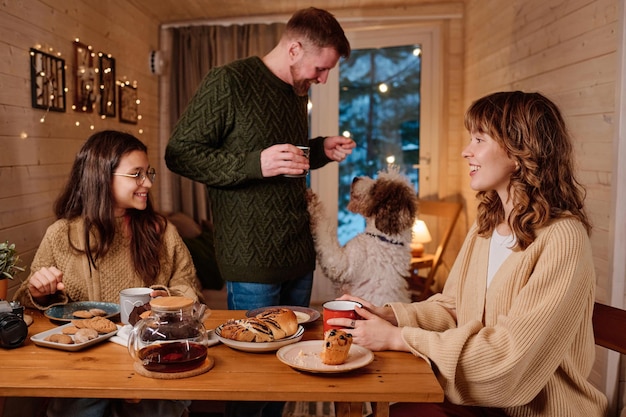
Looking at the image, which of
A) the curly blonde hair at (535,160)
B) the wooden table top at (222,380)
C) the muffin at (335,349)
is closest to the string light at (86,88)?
the wooden table top at (222,380)

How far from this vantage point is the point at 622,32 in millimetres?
2332

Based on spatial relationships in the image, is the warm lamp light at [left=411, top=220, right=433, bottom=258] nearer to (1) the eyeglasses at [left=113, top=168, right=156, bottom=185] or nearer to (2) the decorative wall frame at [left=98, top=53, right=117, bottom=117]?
(2) the decorative wall frame at [left=98, top=53, right=117, bottom=117]

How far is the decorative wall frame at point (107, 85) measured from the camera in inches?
160

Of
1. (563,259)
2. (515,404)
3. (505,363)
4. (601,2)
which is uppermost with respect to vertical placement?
(601,2)

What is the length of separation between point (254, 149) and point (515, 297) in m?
1.06

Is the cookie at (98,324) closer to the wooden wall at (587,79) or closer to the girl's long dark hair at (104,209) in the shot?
the girl's long dark hair at (104,209)

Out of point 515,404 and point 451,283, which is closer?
point 515,404

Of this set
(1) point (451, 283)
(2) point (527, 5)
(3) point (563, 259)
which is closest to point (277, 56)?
(1) point (451, 283)

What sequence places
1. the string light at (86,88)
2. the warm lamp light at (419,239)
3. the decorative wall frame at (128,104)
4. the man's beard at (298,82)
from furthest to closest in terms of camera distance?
the warm lamp light at (419,239)
the decorative wall frame at (128,104)
the string light at (86,88)
the man's beard at (298,82)

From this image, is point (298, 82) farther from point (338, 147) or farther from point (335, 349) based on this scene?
point (335, 349)

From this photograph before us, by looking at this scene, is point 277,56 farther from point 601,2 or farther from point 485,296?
point 601,2

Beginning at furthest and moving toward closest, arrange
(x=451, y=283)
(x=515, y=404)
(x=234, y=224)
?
1. (x=234, y=224)
2. (x=451, y=283)
3. (x=515, y=404)

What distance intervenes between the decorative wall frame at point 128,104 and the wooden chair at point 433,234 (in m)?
2.35

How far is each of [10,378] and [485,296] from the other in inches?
44.9
